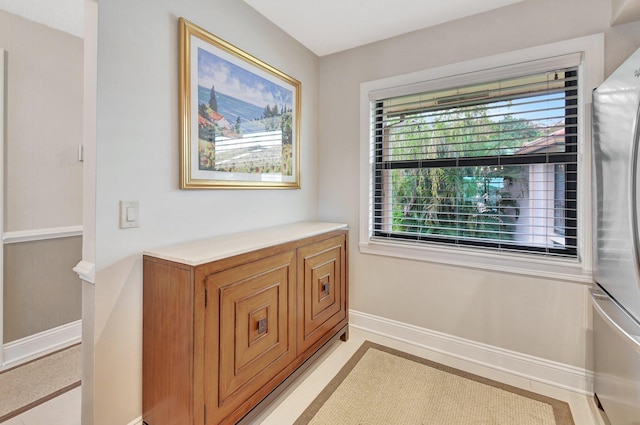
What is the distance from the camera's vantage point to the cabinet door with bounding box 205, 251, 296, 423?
4.29 ft

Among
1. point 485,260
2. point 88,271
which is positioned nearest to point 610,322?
point 485,260

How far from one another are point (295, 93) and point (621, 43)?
2037 mm

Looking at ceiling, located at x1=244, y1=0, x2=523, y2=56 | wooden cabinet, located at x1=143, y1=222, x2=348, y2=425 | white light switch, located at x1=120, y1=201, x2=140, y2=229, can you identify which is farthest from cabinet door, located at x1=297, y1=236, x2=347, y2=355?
ceiling, located at x1=244, y1=0, x2=523, y2=56

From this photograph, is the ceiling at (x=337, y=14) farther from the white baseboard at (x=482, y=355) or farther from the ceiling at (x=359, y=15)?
the white baseboard at (x=482, y=355)

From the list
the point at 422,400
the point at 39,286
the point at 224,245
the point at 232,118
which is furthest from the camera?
the point at 39,286

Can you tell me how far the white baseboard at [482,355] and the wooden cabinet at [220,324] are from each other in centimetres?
87

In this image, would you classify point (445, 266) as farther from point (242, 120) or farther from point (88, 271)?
point (88, 271)

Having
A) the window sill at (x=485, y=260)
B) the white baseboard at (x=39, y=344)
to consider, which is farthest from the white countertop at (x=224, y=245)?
the white baseboard at (x=39, y=344)

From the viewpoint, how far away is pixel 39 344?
7.16ft

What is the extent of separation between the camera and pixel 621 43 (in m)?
1.66

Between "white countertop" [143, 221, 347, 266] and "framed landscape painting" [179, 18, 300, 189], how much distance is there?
0.32 meters

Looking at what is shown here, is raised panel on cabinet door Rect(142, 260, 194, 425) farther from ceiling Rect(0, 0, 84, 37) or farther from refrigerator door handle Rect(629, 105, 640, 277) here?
ceiling Rect(0, 0, 84, 37)

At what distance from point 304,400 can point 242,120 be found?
5.81 ft

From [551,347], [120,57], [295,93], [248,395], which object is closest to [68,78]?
[120,57]
